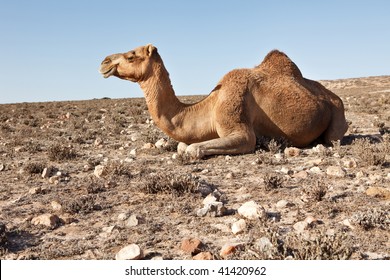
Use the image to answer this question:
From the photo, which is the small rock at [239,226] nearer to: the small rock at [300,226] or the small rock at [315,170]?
the small rock at [300,226]

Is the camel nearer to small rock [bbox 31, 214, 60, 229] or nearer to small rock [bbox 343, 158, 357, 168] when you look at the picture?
small rock [bbox 343, 158, 357, 168]

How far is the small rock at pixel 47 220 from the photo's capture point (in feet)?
14.8

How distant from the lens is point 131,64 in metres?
8.48

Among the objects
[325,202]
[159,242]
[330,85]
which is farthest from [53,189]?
[330,85]

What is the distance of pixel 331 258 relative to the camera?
3232 millimetres

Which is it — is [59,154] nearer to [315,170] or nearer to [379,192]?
[315,170]

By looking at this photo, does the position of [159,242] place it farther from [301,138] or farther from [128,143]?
[128,143]

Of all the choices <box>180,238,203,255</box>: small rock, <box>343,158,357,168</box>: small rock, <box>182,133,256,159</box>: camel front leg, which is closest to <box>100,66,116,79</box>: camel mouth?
<box>182,133,256,159</box>: camel front leg

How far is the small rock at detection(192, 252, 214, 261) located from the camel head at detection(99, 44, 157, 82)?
5.67 meters

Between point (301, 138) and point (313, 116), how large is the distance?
21.6 inches

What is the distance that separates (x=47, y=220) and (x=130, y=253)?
1.50 meters

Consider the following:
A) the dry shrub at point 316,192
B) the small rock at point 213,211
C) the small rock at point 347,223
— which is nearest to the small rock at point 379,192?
the dry shrub at point 316,192

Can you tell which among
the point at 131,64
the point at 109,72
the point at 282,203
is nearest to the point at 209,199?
the point at 282,203
